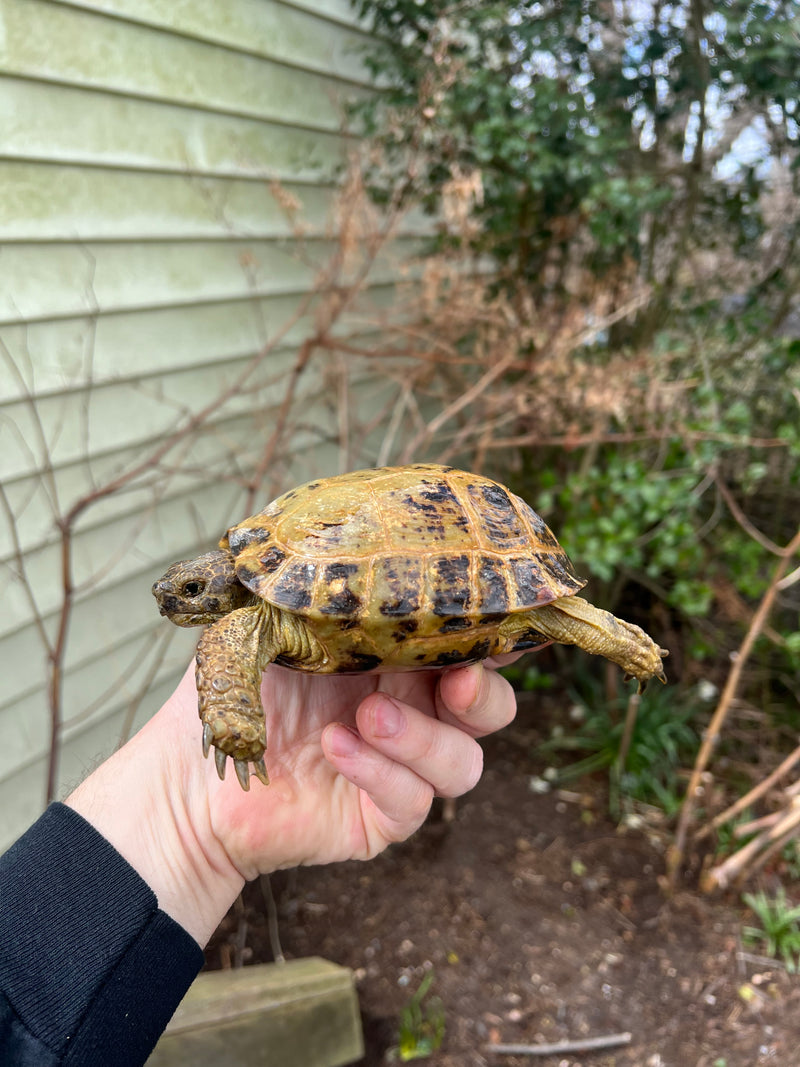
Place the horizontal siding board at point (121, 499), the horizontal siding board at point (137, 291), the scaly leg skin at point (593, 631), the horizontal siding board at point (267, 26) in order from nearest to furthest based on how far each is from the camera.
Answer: the scaly leg skin at point (593, 631)
the horizontal siding board at point (137, 291)
the horizontal siding board at point (121, 499)
the horizontal siding board at point (267, 26)

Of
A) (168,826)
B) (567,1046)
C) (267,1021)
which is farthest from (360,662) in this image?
(567,1046)

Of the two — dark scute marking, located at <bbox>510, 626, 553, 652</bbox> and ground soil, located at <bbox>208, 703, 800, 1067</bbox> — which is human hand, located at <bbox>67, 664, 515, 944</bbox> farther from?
ground soil, located at <bbox>208, 703, 800, 1067</bbox>

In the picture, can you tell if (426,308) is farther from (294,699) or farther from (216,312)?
(294,699)

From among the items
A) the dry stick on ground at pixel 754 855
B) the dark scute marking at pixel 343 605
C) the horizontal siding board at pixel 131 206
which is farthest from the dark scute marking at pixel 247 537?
the dry stick on ground at pixel 754 855

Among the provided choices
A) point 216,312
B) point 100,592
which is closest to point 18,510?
point 100,592

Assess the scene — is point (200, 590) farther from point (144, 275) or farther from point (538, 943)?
point (538, 943)

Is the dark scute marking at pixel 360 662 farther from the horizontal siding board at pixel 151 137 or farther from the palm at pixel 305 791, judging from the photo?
the horizontal siding board at pixel 151 137
